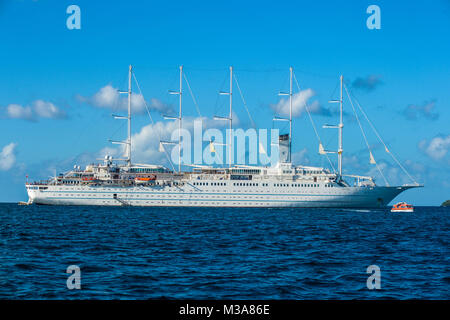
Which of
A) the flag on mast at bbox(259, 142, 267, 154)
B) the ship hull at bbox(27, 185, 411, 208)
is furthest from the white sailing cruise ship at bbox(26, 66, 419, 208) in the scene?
the flag on mast at bbox(259, 142, 267, 154)

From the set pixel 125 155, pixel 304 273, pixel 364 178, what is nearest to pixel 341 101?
pixel 364 178

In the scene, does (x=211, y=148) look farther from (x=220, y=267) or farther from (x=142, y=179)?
(x=220, y=267)

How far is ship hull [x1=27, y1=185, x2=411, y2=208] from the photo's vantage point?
252 ft

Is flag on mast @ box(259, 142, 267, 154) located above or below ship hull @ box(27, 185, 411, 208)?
above

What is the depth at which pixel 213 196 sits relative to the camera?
77562 millimetres

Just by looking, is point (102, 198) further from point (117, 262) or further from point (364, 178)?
point (117, 262)

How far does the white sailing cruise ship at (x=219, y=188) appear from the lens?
76.8 m

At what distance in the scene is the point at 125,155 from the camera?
87125 millimetres

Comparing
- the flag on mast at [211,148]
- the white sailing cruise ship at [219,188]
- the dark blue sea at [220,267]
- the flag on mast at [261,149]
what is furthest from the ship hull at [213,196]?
the dark blue sea at [220,267]

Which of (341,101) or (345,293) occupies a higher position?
(341,101)

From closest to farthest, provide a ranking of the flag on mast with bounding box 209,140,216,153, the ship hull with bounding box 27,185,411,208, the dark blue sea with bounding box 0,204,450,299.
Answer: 1. the dark blue sea with bounding box 0,204,450,299
2. the ship hull with bounding box 27,185,411,208
3. the flag on mast with bounding box 209,140,216,153

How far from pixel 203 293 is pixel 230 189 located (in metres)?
64.5

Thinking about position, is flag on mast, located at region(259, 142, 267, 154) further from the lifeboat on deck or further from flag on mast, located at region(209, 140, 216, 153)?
the lifeboat on deck

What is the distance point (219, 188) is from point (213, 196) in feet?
5.52
